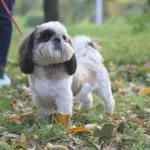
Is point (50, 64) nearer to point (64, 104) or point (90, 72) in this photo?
point (64, 104)

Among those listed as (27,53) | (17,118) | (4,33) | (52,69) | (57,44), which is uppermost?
(57,44)

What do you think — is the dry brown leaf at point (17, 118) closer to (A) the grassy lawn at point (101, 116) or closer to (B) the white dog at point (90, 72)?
(A) the grassy lawn at point (101, 116)

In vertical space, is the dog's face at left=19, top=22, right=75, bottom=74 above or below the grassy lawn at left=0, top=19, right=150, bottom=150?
above

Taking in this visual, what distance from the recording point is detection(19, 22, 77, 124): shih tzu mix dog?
193 inches

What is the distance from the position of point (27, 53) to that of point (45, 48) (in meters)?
0.24

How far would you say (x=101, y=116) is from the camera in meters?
5.41

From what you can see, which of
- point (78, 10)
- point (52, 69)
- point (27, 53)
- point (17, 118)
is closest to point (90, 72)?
point (52, 69)

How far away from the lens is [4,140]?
4.56 metres

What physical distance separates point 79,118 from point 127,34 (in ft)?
29.3

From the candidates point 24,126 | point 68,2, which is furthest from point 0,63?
point 68,2

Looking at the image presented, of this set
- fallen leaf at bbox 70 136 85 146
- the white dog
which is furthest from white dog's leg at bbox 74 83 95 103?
fallen leaf at bbox 70 136 85 146

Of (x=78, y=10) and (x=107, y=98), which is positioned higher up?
(x=107, y=98)

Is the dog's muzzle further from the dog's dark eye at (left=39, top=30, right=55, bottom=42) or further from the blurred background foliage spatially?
the blurred background foliage

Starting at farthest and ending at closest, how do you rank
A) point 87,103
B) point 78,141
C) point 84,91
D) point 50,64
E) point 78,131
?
1. point 87,103
2. point 84,91
3. point 50,64
4. point 78,131
5. point 78,141
